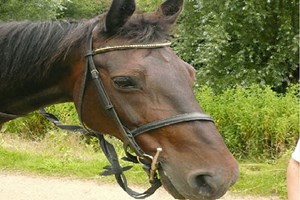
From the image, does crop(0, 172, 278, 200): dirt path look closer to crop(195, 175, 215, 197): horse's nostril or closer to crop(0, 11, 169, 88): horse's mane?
crop(0, 11, 169, 88): horse's mane

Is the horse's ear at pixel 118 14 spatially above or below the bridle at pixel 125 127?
above

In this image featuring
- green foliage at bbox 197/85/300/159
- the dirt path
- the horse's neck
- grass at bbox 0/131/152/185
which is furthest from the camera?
green foliage at bbox 197/85/300/159

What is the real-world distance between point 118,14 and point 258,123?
641cm

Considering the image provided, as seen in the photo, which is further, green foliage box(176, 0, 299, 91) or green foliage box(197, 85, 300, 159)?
green foliage box(176, 0, 299, 91)

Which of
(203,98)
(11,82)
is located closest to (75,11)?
(203,98)

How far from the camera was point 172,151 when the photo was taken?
238 cm

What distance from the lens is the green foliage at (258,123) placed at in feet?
27.1

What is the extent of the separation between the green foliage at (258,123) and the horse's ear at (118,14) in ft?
20.0

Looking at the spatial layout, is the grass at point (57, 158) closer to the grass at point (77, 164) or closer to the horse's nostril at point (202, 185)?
the grass at point (77, 164)

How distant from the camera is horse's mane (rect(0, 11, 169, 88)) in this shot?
266 cm

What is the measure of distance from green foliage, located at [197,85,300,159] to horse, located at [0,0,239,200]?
5.95 metres

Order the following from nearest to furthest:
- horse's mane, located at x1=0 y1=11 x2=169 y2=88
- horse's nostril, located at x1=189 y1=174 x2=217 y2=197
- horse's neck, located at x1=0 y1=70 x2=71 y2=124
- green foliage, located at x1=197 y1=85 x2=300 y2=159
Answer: horse's nostril, located at x1=189 y1=174 x2=217 y2=197 → horse's mane, located at x1=0 y1=11 x2=169 y2=88 → horse's neck, located at x1=0 y1=70 x2=71 y2=124 → green foliage, located at x1=197 y1=85 x2=300 y2=159

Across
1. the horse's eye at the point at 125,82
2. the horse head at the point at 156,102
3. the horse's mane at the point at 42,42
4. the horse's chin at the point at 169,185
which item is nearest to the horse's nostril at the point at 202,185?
the horse head at the point at 156,102

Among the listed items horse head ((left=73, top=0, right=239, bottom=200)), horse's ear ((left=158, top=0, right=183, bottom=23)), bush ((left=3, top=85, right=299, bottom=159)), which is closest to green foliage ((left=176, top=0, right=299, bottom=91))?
bush ((left=3, top=85, right=299, bottom=159))
